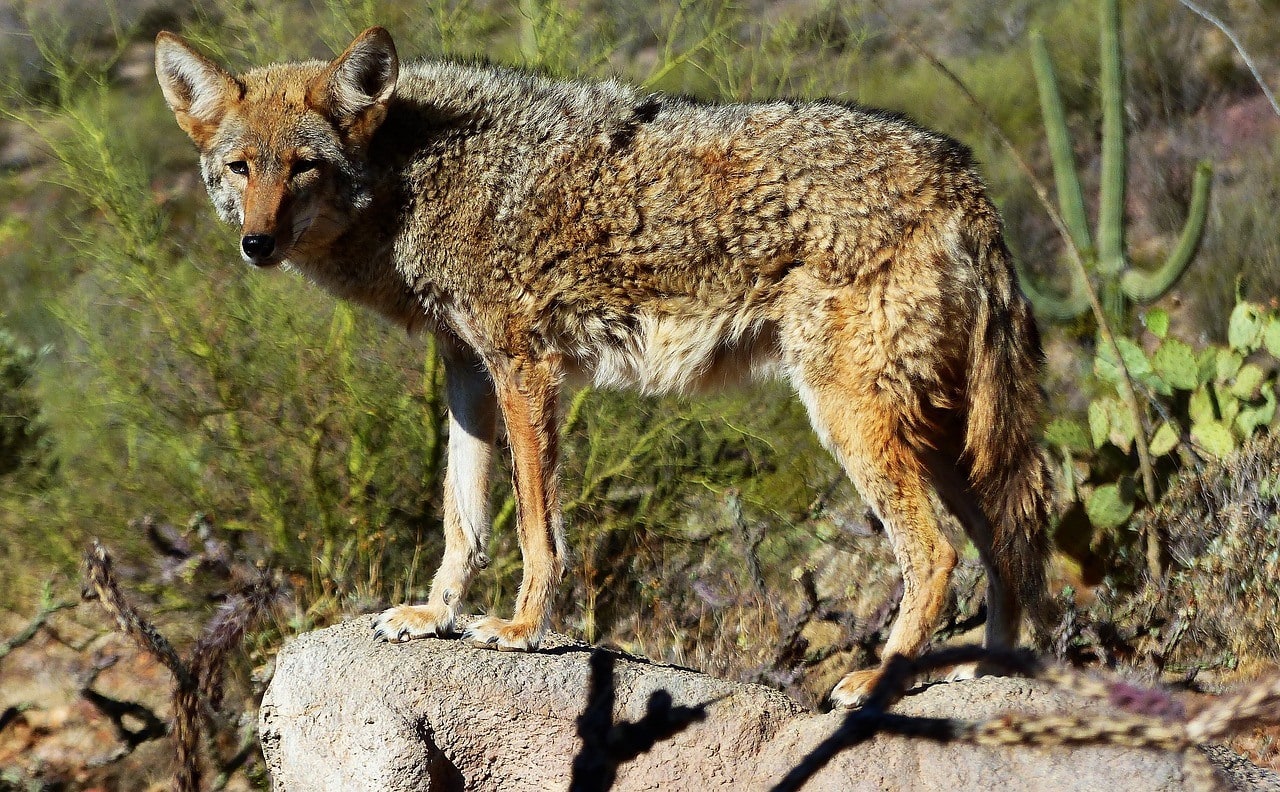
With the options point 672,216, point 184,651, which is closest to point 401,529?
point 184,651

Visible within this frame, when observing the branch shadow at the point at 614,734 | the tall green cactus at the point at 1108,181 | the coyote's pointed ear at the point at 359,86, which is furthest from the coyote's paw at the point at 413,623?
the tall green cactus at the point at 1108,181

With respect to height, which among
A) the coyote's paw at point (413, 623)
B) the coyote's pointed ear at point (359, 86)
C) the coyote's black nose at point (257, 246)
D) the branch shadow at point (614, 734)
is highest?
the coyote's pointed ear at point (359, 86)

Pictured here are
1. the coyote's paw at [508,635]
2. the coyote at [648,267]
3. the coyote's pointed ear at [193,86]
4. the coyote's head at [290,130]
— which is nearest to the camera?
the coyote's paw at [508,635]

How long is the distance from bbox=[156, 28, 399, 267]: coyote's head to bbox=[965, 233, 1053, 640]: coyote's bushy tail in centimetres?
258

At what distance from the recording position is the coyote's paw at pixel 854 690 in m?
4.52

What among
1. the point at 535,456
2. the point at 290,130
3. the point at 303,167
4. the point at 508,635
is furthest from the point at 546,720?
the point at 290,130

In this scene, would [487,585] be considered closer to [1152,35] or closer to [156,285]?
[156,285]

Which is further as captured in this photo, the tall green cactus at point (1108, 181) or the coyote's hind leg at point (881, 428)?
the tall green cactus at point (1108, 181)

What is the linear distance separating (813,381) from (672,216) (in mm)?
893

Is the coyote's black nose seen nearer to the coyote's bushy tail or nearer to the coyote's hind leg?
the coyote's hind leg

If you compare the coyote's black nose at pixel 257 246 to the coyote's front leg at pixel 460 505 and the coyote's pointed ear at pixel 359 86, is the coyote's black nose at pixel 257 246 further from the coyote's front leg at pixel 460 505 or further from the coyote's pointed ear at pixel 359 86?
the coyote's front leg at pixel 460 505

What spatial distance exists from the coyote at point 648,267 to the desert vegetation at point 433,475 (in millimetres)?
1353

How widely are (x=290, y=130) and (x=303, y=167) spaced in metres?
0.17

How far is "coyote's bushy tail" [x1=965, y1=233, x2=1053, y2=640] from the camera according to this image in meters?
4.92
